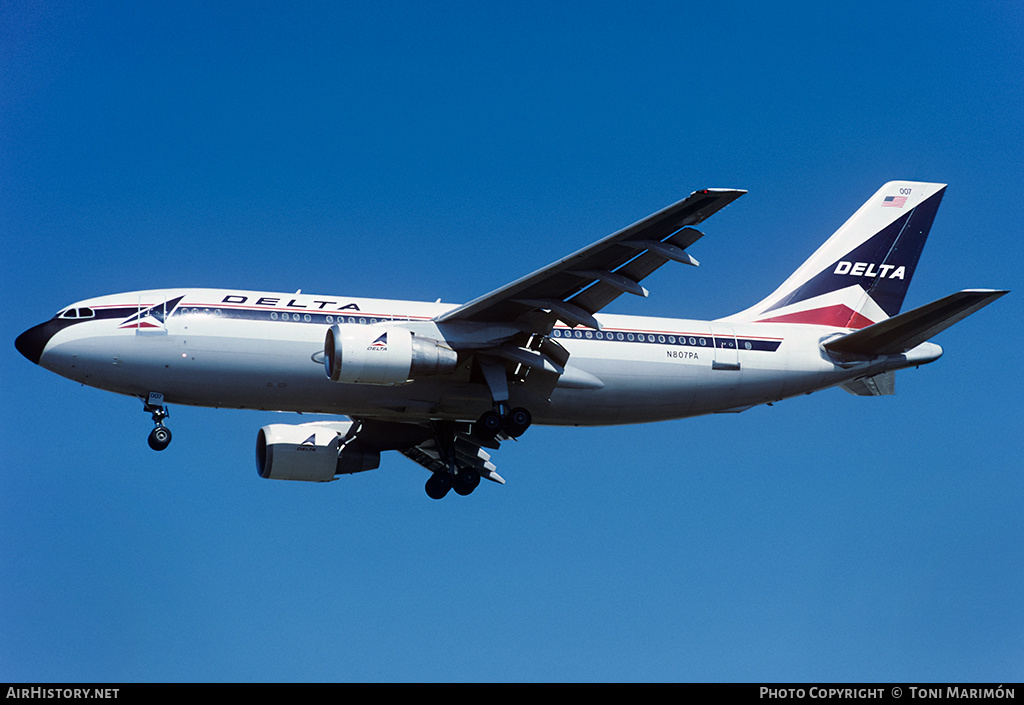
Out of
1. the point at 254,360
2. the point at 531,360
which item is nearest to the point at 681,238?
the point at 531,360

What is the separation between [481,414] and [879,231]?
14.2 metres

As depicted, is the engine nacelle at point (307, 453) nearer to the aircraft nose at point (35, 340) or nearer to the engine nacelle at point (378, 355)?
the engine nacelle at point (378, 355)

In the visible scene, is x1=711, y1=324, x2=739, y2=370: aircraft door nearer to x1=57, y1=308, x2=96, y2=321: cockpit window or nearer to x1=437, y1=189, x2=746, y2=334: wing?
x1=437, y1=189, x2=746, y2=334: wing

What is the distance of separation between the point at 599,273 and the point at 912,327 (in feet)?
29.9

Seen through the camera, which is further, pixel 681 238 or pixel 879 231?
pixel 879 231

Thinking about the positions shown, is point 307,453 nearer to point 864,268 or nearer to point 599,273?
point 599,273

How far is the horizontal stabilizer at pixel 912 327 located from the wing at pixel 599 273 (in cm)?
712

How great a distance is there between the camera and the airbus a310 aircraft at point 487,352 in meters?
29.8

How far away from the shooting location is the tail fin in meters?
36.3

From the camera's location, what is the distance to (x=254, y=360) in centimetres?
2989

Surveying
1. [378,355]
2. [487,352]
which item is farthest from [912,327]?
[378,355]

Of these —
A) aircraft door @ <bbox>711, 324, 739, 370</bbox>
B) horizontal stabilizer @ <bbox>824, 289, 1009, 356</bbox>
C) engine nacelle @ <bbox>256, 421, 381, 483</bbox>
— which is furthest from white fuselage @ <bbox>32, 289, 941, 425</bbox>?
engine nacelle @ <bbox>256, 421, 381, 483</bbox>

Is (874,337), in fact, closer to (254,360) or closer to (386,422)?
(386,422)

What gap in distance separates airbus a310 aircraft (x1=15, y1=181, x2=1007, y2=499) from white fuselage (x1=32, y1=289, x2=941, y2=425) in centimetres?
4
